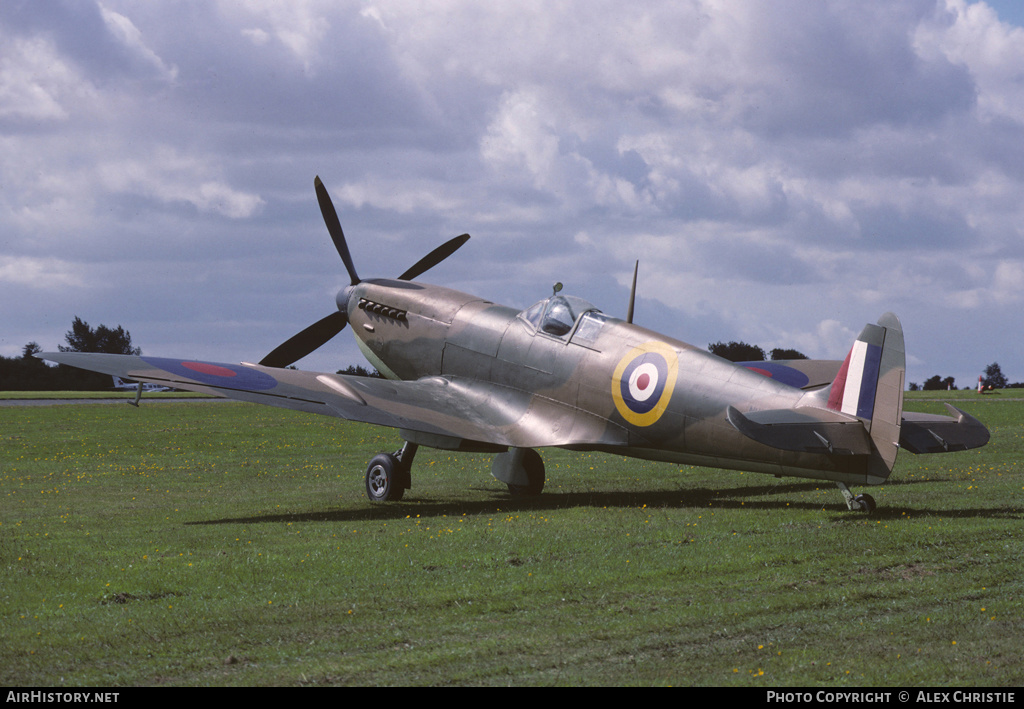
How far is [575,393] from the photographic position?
591 inches

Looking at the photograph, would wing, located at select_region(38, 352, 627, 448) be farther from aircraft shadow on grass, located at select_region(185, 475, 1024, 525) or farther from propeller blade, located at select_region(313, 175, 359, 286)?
propeller blade, located at select_region(313, 175, 359, 286)

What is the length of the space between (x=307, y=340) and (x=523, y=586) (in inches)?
510

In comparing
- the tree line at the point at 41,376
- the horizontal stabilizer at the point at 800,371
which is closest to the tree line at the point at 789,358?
the horizontal stabilizer at the point at 800,371

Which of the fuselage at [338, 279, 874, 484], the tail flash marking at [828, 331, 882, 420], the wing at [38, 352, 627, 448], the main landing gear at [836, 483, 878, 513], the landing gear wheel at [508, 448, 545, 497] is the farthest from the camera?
the landing gear wheel at [508, 448, 545, 497]

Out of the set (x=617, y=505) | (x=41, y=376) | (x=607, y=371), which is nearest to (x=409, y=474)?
(x=617, y=505)

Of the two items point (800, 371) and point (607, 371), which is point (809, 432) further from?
point (800, 371)

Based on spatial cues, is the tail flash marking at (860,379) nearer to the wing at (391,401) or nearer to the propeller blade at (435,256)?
the wing at (391,401)

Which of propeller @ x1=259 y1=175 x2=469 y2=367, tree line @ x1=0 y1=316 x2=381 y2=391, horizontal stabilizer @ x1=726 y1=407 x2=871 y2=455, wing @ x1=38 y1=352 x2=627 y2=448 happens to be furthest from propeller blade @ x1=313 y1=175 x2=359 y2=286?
tree line @ x1=0 y1=316 x2=381 y2=391

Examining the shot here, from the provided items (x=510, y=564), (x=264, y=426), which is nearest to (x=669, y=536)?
(x=510, y=564)

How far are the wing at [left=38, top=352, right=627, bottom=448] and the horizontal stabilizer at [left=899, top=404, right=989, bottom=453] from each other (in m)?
3.84

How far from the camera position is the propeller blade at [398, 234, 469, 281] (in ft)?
71.8

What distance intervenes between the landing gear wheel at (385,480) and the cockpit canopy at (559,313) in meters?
3.22
